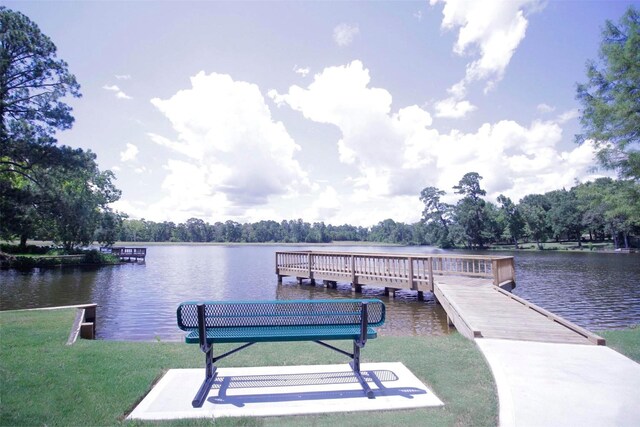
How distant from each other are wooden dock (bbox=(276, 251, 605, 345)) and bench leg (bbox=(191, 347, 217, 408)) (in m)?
4.65

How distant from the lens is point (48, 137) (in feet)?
64.3

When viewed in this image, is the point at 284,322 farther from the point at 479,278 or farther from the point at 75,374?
the point at 479,278

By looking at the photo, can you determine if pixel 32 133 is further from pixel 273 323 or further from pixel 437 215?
pixel 437 215

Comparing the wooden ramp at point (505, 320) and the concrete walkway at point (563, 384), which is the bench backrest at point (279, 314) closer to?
the concrete walkway at point (563, 384)

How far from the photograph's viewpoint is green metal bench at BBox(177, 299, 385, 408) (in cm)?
421

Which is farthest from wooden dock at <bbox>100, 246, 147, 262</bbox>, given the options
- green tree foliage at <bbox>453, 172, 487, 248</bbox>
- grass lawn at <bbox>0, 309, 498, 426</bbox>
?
green tree foliage at <bbox>453, 172, 487, 248</bbox>

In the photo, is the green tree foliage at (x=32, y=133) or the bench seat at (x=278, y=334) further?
the green tree foliage at (x=32, y=133)

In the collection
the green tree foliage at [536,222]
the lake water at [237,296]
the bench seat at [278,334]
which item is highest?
the green tree foliage at [536,222]

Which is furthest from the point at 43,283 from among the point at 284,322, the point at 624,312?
the point at 624,312

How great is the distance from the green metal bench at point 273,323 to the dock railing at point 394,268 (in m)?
10.5

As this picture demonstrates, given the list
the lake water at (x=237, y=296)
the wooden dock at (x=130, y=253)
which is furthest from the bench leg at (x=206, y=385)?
the wooden dock at (x=130, y=253)

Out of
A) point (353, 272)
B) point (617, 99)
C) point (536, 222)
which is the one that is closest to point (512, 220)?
point (536, 222)

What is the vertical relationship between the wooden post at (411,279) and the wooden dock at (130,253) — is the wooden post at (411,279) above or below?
below

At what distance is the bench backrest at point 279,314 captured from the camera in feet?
14.2
